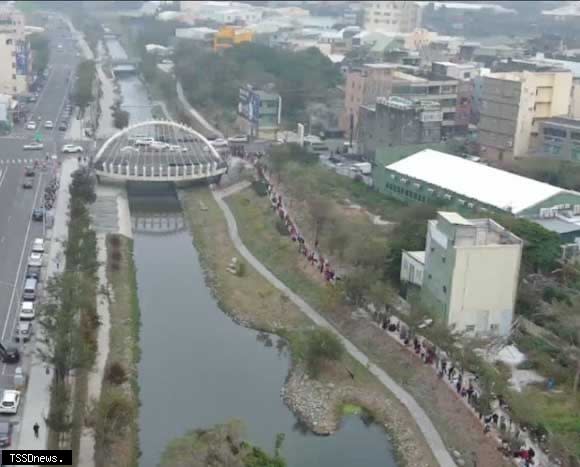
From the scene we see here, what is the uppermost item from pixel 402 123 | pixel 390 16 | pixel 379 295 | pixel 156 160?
pixel 390 16

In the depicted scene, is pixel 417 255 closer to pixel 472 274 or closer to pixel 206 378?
pixel 472 274

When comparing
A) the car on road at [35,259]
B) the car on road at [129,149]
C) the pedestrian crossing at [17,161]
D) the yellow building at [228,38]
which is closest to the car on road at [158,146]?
the car on road at [129,149]

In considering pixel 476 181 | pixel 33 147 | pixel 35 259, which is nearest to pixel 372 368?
pixel 35 259

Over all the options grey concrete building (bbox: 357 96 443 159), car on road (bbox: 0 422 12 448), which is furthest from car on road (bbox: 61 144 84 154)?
car on road (bbox: 0 422 12 448)

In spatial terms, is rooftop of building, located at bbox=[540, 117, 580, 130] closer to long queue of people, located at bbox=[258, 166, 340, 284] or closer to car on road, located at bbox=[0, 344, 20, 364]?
long queue of people, located at bbox=[258, 166, 340, 284]

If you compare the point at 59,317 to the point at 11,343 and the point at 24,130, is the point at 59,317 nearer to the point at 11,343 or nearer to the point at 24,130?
the point at 11,343

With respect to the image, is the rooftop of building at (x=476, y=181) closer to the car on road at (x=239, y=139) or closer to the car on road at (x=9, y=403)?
the car on road at (x=239, y=139)

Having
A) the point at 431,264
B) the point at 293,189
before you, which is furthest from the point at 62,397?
the point at 293,189
